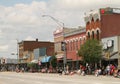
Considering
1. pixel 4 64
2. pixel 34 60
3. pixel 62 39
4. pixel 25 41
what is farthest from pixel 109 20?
pixel 4 64

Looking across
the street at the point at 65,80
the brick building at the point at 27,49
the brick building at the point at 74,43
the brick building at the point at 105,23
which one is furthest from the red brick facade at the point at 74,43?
the brick building at the point at 27,49

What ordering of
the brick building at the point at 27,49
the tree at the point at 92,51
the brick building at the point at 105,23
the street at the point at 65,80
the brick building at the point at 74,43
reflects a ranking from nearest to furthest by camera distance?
1. the street at the point at 65,80
2. the tree at the point at 92,51
3. the brick building at the point at 105,23
4. the brick building at the point at 74,43
5. the brick building at the point at 27,49

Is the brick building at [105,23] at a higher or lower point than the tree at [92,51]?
higher

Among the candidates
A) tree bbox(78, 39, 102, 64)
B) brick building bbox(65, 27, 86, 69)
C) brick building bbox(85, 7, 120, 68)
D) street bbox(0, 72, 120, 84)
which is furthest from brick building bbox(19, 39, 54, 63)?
street bbox(0, 72, 120, 84)

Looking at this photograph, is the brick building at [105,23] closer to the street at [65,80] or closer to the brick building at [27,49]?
the street at [65,80]

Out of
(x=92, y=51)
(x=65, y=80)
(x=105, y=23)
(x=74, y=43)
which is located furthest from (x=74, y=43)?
(x=65, y=80)

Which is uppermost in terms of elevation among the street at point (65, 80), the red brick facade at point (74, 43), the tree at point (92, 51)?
the red brick facade at point (74, 43)

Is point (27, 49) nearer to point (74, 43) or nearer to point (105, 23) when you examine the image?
point (74, 43)

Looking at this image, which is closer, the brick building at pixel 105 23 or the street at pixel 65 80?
the street at pixel 65 80

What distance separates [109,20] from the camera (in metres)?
73.4

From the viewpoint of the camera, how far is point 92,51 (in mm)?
66750

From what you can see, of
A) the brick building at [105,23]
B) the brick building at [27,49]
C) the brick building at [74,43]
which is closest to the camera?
the brick building at [105,23]

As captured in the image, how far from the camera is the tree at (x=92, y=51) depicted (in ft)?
219

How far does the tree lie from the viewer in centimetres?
6661
